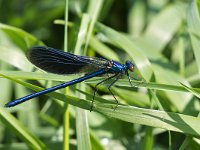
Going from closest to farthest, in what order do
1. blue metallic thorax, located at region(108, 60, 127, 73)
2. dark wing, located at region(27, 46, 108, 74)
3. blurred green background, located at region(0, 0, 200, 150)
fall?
blurred green background, located at region(0, 0, 200, 150)
dark wing, located at region(27, 46, 108, 74)
blue metallic thorax, located at region(108, 60, 127, 73)

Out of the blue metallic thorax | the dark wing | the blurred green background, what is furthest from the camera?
the blue metallic thorax

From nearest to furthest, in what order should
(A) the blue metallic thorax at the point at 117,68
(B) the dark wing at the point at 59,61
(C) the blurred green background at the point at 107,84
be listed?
(C) the blurred green background at the point at 107,84
(B) the dark wing at the point at 59,61
(A) the blue metallic thorax at the point at 117,68

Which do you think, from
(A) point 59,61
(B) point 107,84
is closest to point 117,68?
(B) point 107,84

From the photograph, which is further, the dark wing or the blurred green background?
the dark wing

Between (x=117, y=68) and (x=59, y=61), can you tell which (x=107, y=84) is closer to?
(x=117, y=68)

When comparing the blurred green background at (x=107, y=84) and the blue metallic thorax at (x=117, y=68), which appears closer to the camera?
the blurred green background at (x=107, y=84)

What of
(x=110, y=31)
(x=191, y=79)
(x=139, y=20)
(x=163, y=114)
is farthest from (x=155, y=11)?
(x=163, y=114)

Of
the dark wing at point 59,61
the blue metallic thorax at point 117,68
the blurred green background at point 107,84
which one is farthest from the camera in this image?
the blue metallic thorax at point 117,68
